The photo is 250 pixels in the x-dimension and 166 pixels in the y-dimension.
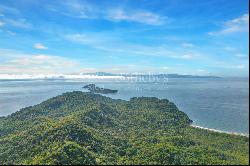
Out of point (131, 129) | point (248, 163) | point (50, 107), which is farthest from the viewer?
point (50, 107)

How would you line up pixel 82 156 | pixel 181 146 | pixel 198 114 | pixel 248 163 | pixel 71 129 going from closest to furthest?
pixel 248 163 < pixel 82 156 < pixel 181 146 < pixel 71 129 < pixel 198 114

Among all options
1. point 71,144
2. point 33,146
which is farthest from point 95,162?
point 33,146

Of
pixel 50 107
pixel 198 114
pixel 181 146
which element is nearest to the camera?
pixel 181 146

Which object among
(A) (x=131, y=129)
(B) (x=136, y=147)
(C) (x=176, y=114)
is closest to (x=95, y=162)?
(B) (x=136, y=147)

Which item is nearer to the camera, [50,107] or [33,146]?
[33,146]

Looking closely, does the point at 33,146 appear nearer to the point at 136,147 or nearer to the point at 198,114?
the point at 136,147

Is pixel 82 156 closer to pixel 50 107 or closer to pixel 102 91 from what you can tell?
pixel 50 107

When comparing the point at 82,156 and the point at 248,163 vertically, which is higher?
the point at 248,163
